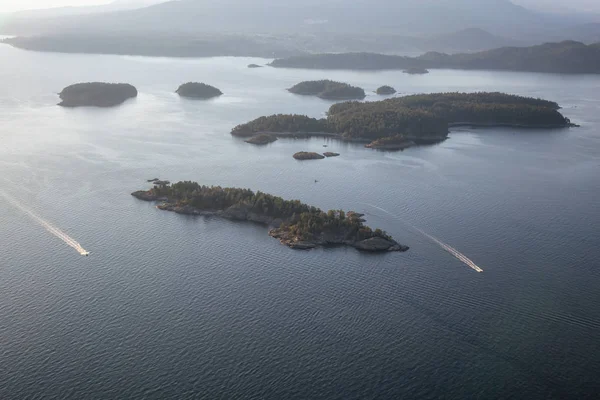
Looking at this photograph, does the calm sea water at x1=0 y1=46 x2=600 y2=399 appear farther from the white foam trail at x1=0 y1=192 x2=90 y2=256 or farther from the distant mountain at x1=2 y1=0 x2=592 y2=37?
the distant mountain at x1=2 y1=0 x2=592 y2=37

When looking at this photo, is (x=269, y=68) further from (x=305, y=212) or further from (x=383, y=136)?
(x=305, y=212)

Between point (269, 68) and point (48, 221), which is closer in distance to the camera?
point (48, 221)

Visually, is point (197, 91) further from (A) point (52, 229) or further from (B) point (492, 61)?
(B) point (492, 61)

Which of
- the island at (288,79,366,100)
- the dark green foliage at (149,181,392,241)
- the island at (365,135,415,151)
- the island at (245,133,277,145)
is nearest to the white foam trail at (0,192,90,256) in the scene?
the dark green foliage at (149,181,392,241)

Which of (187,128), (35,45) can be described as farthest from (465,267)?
(35,45)

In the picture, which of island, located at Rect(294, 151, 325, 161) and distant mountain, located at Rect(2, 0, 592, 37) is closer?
island, located at Rect(294, 151, 325, 161)

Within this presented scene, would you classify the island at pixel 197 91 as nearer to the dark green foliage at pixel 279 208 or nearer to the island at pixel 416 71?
the dark green foliage at pixel 279 208
